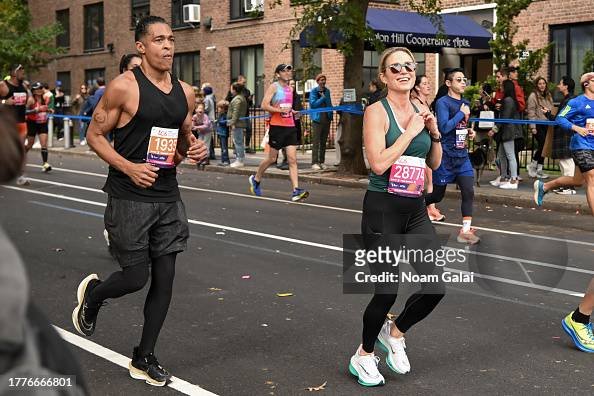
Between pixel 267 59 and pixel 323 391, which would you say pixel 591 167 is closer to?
pixel 323 391

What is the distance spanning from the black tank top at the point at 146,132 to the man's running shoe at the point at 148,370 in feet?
3.02

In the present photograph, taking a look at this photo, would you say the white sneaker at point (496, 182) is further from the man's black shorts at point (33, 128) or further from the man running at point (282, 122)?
the man's black shorts at point (33, 128)

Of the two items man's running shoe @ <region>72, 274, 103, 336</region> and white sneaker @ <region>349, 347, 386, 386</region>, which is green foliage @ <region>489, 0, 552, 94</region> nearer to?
white sneaker @ <region>349, 347, 386, 386</region>

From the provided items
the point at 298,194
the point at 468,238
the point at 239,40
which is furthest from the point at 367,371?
the point at 239,40

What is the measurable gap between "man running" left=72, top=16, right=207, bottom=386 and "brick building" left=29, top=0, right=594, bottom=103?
41.9 ft

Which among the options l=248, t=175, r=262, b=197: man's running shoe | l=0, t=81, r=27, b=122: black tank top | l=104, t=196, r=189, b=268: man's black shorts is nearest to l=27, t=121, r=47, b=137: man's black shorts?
l=0, t=81, r=27, b=122: black tank top

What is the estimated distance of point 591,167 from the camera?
364 inches

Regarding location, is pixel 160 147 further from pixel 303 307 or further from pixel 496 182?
pixel 496 182

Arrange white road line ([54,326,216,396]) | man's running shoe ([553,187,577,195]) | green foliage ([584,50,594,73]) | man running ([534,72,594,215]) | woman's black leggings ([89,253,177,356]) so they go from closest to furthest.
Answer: white road line ([54,326,216,396]), woman's black leggings ([89,253,177,356]), man running ([534,72,594,215]), man's running shoe ([553,187,577,195]), green foliage ([584,50,594,73])

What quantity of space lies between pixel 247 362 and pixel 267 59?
83.8 ft

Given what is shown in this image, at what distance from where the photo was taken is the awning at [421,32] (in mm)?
20078

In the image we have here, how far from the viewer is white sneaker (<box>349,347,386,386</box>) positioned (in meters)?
5.34

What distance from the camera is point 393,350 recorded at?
219 inches

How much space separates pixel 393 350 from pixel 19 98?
12338 millimetres
